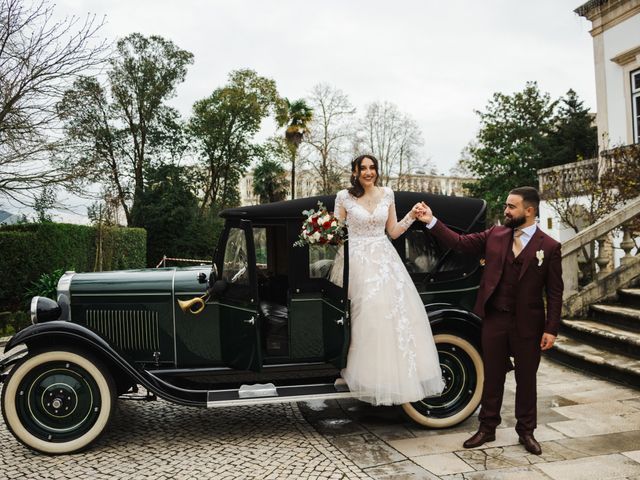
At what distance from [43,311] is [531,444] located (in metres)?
4.17

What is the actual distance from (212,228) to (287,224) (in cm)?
2662

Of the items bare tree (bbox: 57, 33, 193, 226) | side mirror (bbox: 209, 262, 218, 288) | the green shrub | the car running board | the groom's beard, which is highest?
bare tree (bbox: 57, 33, 193, 226)

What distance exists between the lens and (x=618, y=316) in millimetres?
6762

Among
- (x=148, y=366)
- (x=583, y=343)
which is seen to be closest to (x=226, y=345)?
(x=148, y=366)

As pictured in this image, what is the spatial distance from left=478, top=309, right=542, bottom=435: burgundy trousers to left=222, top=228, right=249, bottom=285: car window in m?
2.09

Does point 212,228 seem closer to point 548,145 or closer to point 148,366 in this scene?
point 548,145

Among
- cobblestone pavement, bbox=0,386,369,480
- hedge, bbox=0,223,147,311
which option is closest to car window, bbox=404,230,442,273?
cobblestone pavement, bbox=0,386,369,480

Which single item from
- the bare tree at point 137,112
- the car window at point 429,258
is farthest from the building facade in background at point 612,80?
the bare tree at point 137,112

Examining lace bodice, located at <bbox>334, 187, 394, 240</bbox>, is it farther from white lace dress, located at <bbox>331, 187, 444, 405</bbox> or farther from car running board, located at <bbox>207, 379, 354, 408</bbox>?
car running board, located at <bbox>207, 379, 354, 408</bbox>

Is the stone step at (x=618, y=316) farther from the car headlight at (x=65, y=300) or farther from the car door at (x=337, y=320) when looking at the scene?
the car headlight at (x=65, y=300)

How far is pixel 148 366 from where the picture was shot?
482 centimetres

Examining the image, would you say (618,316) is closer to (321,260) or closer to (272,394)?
(321,260)

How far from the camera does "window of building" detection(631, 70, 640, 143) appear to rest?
579 inches

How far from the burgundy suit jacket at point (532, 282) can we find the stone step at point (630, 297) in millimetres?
3714
